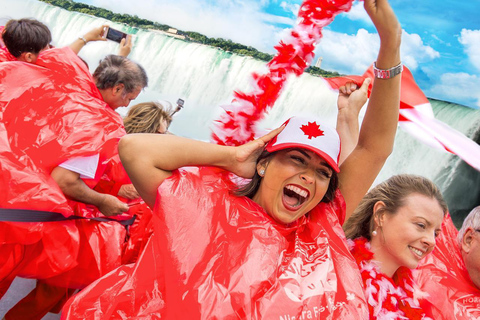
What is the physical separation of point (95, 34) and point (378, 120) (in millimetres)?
2422

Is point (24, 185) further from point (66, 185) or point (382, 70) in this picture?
point (382, 70)

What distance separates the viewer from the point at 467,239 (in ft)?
6.08

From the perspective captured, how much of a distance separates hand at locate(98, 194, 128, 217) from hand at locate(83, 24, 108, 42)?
4.76ft

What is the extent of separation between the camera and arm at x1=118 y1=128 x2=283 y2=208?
4.24ft

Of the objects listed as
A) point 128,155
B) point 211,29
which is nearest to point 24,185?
point 128,155

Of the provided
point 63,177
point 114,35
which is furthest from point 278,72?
point 114,35

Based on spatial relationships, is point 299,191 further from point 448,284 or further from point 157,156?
point 448,284

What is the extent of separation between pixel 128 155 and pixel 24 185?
0.74m

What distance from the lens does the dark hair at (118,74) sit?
2357mm

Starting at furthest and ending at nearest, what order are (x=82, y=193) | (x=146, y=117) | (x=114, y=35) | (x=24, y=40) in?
1. (x=114, y=35)
2. (x=146, y=117)
3. (x=24, y=40)
4. (x=82, y=193)

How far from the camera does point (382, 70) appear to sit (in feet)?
4.23

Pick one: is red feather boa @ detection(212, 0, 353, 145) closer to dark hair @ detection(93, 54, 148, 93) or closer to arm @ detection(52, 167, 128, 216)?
arm @ detection(52, 167, 128, 216)

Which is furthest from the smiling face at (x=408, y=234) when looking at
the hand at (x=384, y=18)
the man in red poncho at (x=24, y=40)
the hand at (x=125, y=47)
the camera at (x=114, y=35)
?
the camera at (x=114, y=35)

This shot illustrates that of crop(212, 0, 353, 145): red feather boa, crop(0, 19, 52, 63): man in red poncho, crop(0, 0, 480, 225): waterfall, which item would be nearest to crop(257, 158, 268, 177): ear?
crop(212, 0, 353, 145): red feather boa
